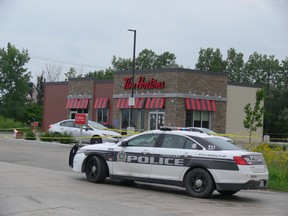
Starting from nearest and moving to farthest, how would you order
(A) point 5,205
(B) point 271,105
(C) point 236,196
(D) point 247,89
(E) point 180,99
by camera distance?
1. (A) point 5,205
2. (C) point 236,196
3. (E) point 180,99
4. (D) point 247,89
5. (B) point 271,105

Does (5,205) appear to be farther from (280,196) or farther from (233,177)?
(280,196)

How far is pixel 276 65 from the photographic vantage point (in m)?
50.0

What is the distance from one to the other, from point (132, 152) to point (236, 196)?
280 centimetres

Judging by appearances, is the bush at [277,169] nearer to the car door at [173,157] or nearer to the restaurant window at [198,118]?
the car door at [173,157]

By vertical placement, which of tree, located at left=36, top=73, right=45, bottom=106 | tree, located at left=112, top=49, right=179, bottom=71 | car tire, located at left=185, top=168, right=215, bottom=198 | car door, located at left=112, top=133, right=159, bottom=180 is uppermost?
tree, located at left=112, top=49, right=179, bottom=71

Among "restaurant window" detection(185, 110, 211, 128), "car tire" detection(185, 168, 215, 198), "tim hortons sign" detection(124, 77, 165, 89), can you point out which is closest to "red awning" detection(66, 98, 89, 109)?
"tim hortons sign" detection(124, 77, 165, 89)

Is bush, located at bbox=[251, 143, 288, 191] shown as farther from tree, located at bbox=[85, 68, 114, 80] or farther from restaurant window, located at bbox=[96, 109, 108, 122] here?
tree, located at bbox=[85, 68, 114, 80]

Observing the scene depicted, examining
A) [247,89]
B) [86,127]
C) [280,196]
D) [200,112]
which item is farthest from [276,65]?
[280,196]

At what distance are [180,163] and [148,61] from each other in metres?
75.5

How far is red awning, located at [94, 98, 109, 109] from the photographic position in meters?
43.5

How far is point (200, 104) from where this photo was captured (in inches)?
1500

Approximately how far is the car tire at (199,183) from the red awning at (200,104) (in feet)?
85.0

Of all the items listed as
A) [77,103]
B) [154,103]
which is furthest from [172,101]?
[77,103]

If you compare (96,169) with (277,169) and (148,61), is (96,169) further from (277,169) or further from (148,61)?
(148,61)
